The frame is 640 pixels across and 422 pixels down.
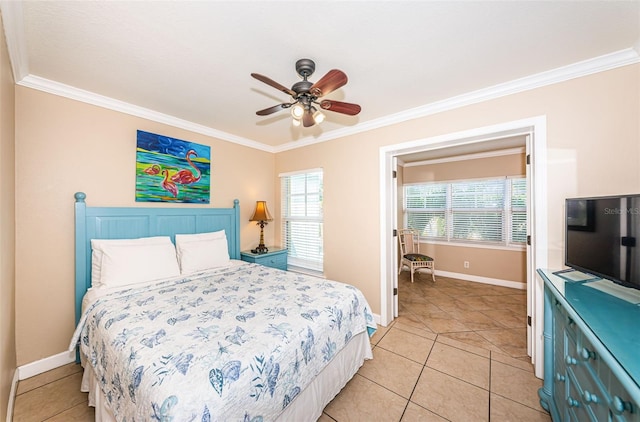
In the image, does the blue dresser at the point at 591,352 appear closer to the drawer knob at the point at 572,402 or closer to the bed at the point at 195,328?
the drawer knob at the point at 572,402

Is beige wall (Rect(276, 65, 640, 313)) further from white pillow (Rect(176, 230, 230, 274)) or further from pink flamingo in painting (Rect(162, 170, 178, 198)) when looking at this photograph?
pink flamingo in painting (Rect(162, 170, 178, 198))

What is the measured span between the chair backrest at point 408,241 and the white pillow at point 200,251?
3.49 metres

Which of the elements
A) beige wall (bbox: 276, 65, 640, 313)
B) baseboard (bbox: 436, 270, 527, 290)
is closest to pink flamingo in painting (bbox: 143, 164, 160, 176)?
beige wall (bbox: 276, 65, 640, 313)

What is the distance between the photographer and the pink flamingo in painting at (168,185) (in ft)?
9.21

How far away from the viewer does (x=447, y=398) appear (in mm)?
1781

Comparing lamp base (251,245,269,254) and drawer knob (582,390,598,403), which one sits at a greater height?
lamp base (251,245,269,254)

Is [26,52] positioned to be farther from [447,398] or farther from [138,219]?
[447,398]

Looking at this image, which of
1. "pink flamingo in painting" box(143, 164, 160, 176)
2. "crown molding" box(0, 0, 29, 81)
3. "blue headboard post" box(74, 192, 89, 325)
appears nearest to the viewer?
"crown molding" box(0, 0, 29, 81)

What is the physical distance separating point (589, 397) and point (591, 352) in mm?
182

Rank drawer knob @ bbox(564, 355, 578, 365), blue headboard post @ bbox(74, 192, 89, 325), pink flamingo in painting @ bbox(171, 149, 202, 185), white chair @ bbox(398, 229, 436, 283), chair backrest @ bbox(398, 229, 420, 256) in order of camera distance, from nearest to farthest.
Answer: drawer knob @ bbox(564, 355, 578, 365), blue headboard post @ bbox(74, 192, 89, 325), pink flamingo in painting @ bbox(171, 149, 202, 185), white chair @ bbox(398, 229, 436, 283), chair backrest @ bbox(398, 229, 420, 256)

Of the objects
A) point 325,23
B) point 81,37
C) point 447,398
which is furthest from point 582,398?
point 81,37

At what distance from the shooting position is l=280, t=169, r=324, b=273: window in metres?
3.72

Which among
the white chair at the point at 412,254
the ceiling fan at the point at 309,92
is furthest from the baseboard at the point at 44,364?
the white chair at the point at 412,254

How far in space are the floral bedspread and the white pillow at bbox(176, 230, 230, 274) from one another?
16.1 inches
